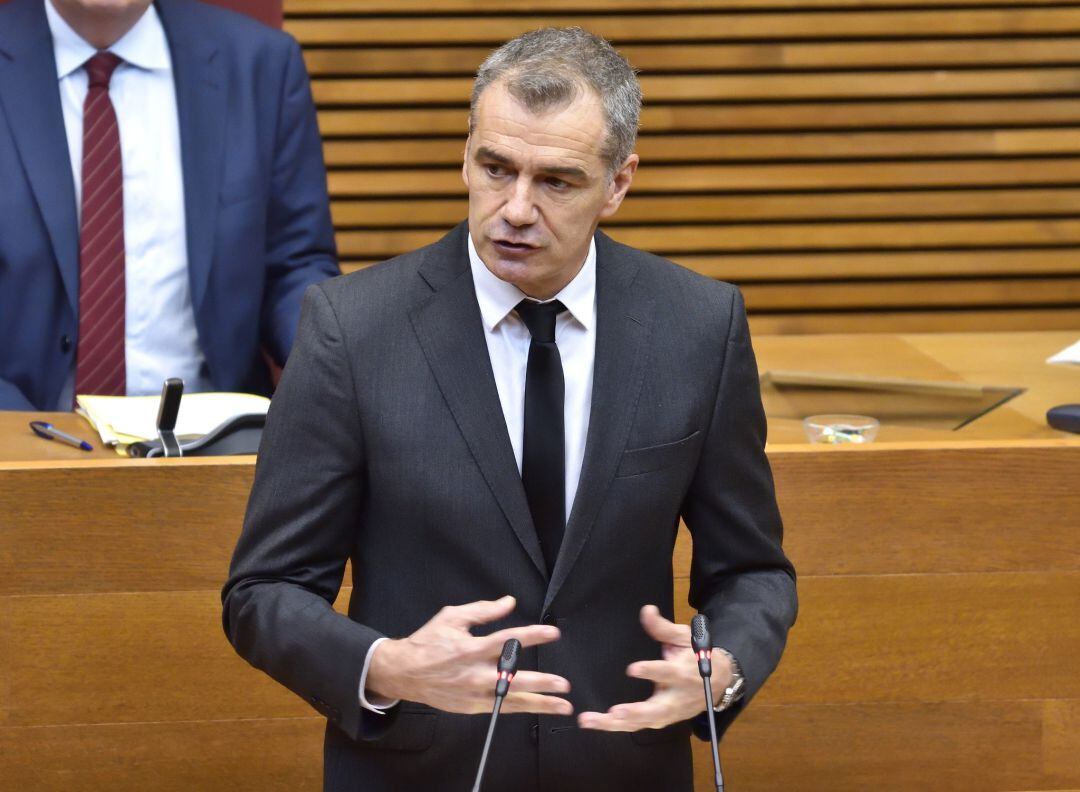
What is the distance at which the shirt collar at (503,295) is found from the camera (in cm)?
175

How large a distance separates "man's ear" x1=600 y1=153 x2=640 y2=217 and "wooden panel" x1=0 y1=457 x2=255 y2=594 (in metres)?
0.89

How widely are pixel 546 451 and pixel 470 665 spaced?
0.31 metres

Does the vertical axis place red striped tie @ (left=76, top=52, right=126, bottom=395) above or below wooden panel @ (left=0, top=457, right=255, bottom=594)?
above

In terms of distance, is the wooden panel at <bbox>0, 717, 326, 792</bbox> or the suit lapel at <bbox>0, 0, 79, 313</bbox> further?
the suit lapel at <bbox>0, 0, 79, 313</bbox>

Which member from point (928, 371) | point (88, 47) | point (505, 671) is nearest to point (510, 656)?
point (505, 671)

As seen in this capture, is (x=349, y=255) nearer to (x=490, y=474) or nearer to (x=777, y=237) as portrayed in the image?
Answer: (x=777, y=237)

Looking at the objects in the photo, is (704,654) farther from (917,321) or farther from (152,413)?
(917,321)

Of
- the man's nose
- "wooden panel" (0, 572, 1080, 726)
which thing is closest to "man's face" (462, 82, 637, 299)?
the man's nose

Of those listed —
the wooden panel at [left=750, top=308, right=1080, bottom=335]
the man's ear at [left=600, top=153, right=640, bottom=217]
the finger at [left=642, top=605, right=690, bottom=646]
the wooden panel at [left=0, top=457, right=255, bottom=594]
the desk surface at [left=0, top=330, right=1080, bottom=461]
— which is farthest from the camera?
the wooden panel at [left=750, top=308, right=1080, bottom=335]

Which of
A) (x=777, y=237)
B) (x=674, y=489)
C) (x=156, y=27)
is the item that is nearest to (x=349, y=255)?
(x=777, y=237)

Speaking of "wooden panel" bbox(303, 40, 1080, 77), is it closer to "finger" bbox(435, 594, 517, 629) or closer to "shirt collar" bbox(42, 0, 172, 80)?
"shirt collar" bbox(42, 0, 172, 80)

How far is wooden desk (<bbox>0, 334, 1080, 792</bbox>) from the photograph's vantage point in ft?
8.01


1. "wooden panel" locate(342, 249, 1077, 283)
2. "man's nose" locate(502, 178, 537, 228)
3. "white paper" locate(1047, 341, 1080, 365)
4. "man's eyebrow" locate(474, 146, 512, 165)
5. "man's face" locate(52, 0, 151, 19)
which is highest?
"man's eyebrow" locate(474, 146, 512, 165)

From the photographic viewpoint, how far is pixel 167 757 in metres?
2.50
